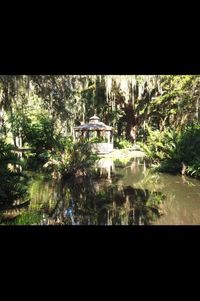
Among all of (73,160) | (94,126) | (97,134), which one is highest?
(94,126)

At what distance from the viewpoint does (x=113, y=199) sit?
502cm

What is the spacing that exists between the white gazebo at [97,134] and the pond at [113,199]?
21 centimetres

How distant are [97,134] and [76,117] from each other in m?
0.44

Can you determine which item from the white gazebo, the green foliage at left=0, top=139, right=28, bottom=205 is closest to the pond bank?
the white gazebo

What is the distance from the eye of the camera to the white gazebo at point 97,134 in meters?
5.10

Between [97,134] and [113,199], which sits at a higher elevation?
[97,134]

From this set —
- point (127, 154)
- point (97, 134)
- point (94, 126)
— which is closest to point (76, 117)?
point (94, 126)

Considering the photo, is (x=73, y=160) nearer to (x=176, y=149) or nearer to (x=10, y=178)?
(x=10, y=178)

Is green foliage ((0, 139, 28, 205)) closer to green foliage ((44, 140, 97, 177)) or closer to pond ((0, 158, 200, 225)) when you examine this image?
pond ((0, 158, 200, 225))

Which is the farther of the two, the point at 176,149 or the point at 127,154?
the point at 176,149

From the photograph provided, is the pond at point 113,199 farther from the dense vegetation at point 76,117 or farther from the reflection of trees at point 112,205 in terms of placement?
the dense vegetation at point 76,117

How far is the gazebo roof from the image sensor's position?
509 cm

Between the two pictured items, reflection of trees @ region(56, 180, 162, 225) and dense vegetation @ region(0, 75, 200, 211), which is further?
dense vegetation @ region(0, 75, 200, 211)
